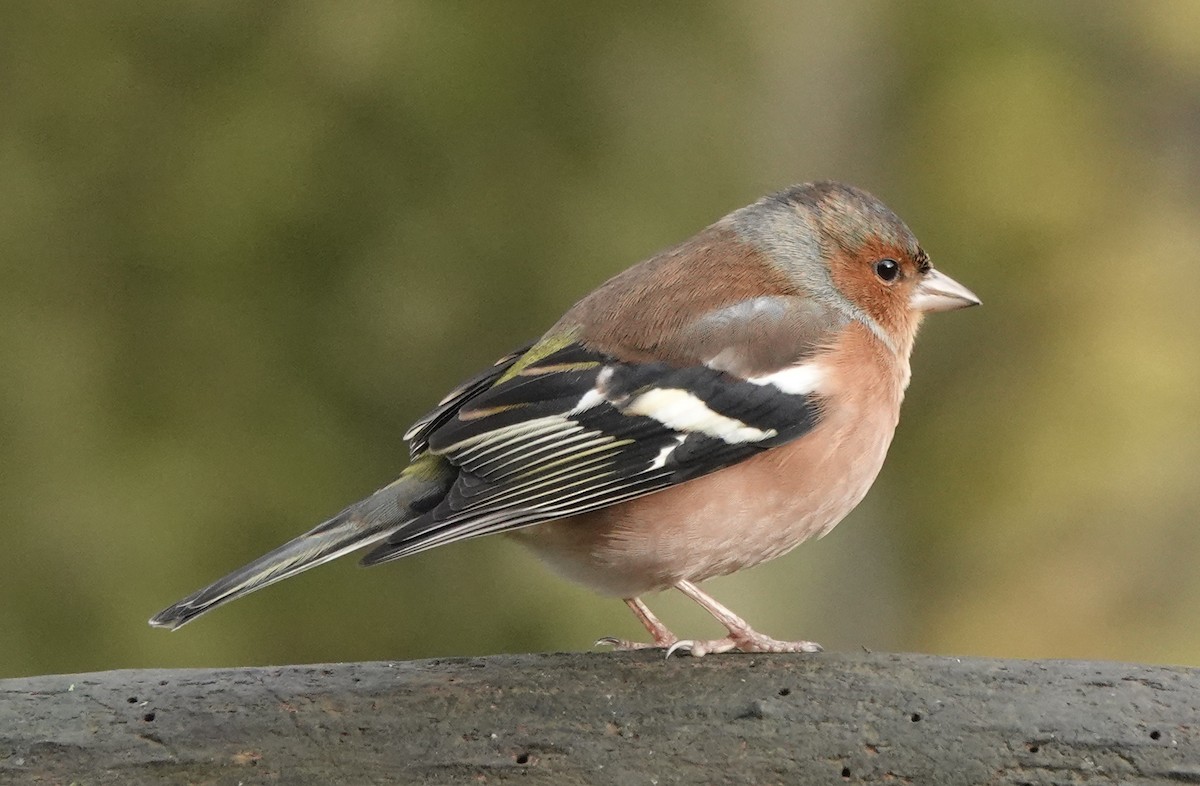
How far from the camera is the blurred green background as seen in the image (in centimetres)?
543

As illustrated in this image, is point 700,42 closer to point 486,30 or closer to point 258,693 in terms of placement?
point 486,30

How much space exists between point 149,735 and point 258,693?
21 centimetres

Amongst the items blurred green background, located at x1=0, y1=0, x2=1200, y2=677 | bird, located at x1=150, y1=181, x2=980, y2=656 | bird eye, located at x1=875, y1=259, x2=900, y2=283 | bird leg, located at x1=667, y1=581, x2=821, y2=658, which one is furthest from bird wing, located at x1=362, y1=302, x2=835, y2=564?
blurred green background, located at x1=0, y1=0, x2=1200, y2=677

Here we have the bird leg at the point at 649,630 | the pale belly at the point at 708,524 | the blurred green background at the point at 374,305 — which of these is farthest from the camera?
the blurred green background at the point at 374,305

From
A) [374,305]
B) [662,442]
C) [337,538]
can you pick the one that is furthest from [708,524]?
[374,305]

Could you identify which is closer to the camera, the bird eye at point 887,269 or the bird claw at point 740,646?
the bird claw at point 740,646

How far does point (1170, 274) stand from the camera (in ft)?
21.2

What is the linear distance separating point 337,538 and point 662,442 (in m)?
0.86

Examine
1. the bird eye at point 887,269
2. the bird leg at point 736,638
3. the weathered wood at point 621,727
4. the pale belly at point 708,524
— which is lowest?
the weathered wood at point 621,727

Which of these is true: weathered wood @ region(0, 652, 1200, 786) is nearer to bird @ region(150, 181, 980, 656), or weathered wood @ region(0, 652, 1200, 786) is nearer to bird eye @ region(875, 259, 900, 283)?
bird @ region(150, 181, 980, 656)

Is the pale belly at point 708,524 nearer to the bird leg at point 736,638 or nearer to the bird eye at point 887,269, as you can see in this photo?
the bird leg at point 736,638

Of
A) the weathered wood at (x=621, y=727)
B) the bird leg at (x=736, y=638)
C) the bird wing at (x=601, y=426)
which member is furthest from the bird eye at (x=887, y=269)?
the weathered wood at (x=621, y=727)

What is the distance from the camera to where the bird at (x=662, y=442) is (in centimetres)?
345

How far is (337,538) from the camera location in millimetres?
3264
